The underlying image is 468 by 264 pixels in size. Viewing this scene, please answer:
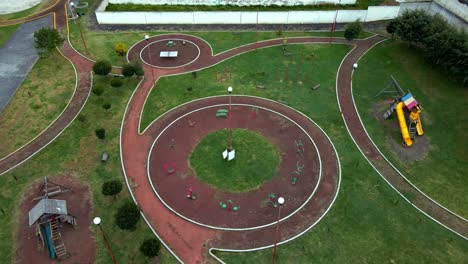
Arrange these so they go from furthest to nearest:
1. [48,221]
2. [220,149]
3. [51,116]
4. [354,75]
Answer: [354,75]
[51,116]
[220,149]
[48,221]

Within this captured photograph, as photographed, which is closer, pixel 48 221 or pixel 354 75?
pixel 48 221

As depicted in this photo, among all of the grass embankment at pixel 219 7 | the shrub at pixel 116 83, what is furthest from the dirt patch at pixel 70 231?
the grass embankment at pixel 219 7

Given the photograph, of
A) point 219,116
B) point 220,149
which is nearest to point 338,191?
point 220,149

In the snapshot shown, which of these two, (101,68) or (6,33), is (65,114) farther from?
(6,33)

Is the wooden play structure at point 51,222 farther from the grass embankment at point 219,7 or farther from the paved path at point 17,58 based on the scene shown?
the grass embankment at point 219,7

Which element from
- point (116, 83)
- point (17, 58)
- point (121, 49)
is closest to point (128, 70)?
point (116, 83)

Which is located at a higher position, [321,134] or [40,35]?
[40,35]

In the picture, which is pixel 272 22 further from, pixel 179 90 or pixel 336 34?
pixel 179 90
